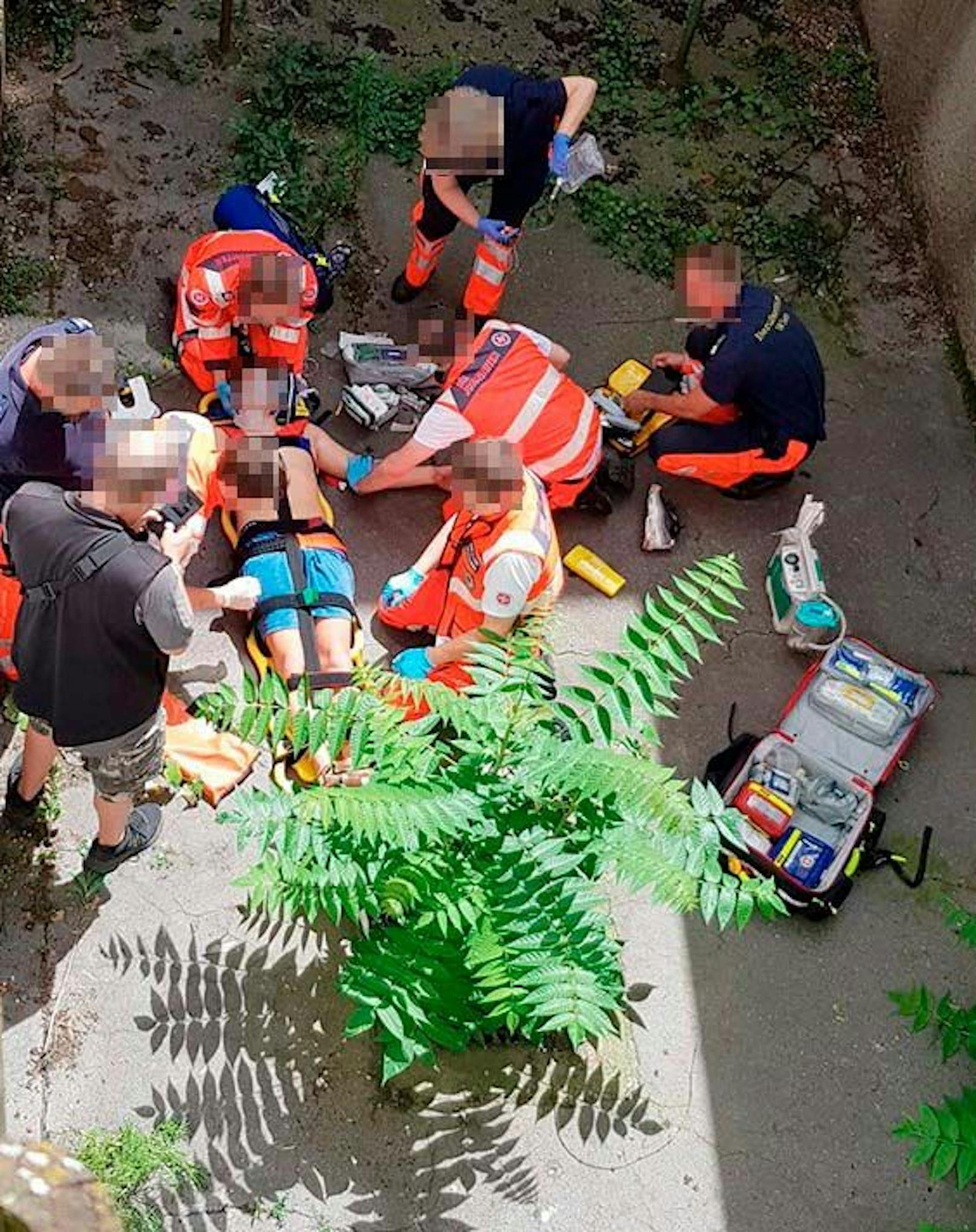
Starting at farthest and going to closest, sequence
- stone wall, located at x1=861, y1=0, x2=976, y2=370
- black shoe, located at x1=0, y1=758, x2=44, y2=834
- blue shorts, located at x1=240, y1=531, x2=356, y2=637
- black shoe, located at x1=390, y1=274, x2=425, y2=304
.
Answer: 1. stone wall, located at x1=861, y1=0, x2=976, y2=370
2. black shoe, located at x1=390, y1=274, x2=425, y2=304
3. blue shorts, located at x1=240, y1=531, x2=356, y2=637
4. black shoe, located at x1=0, y1=758, x2=44, y2=834

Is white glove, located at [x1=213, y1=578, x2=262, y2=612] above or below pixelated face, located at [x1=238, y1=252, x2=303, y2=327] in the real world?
below

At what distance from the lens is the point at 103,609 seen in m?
3.69

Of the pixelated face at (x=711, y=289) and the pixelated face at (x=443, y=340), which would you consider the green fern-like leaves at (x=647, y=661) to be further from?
the pixelated face at (x=443, y=340)

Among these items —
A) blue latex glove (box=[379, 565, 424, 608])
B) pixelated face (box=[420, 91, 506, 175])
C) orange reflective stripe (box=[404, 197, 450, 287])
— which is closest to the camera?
blue latex glove (box=[379, 565, 424, 608])

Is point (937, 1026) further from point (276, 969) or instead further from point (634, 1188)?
point (276, 969)

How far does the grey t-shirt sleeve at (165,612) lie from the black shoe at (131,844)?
114 centimetres

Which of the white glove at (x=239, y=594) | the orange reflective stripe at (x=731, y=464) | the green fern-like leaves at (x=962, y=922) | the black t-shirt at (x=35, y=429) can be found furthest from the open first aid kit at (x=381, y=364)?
A: the green fern-like leaves at (x=962, y=922)

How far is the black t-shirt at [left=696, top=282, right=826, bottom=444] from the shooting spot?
18.1 ft

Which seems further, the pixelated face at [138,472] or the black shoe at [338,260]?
the black shoe at [338,260]

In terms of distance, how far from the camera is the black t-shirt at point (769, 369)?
5508 millimetres

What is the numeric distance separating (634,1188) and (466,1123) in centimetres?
59


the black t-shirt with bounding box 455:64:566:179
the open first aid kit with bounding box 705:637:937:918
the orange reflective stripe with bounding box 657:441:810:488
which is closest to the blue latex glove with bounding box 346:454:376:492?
the orange reflective stripe with bounding box 657:441:810:488

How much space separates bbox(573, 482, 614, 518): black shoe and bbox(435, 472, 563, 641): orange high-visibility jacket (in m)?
0.66

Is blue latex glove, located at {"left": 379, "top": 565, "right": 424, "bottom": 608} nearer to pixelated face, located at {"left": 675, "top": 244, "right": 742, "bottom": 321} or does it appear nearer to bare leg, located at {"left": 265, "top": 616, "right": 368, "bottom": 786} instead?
bare leg, located at {"left": 265, "top": 616, "right": 368, "bottom": 786}
